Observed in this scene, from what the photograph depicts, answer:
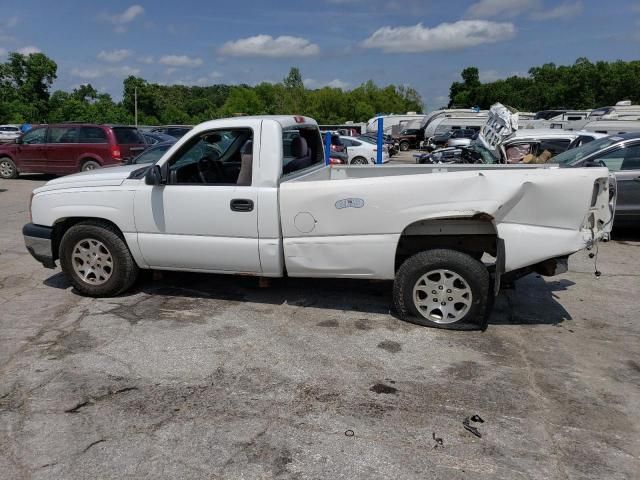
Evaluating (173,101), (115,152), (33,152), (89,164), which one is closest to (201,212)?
(115,152)

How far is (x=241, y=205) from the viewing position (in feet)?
16.9

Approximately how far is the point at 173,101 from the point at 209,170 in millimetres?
93633

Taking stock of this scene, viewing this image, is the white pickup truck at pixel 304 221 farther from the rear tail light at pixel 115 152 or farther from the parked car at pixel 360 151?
the parked car at pixel 360 151

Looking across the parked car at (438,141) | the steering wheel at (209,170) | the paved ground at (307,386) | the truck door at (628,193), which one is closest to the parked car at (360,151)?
the parked car at (438,141)

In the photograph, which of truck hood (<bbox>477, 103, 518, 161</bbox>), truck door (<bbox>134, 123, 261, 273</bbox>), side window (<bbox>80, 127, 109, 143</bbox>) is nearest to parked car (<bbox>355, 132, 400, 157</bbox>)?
side window (<bbox>80, 127, 109, 143</bbox>)

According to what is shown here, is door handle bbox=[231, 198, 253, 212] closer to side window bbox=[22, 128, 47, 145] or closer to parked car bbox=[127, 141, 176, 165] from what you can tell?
parked car bbox=[127, 141, 176, 165]

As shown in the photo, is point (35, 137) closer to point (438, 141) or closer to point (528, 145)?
point (528, 145)

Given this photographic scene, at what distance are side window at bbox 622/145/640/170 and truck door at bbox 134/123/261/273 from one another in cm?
665

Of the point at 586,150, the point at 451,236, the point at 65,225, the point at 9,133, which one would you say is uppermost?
the point at 9,133

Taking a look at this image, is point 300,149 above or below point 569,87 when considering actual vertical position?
below

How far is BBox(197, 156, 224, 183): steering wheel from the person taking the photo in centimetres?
565

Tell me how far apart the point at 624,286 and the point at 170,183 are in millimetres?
5242

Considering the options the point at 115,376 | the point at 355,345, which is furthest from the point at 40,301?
the point at 355,345

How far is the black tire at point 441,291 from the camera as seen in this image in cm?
482
